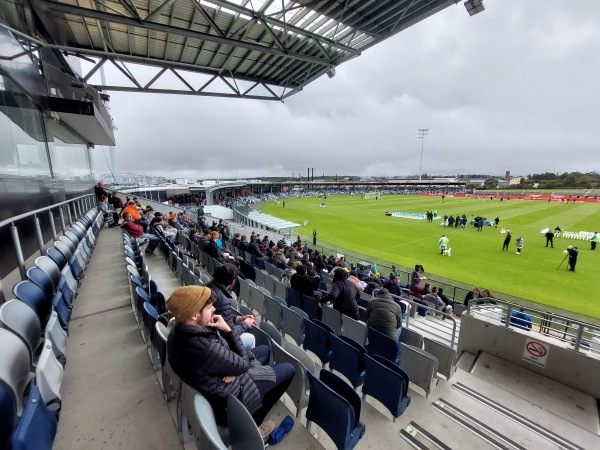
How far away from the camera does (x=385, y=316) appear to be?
399 centimetres

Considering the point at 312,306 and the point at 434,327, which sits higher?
the point at 312,306

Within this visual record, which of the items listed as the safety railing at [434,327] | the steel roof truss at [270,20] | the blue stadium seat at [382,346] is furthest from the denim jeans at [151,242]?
the safety railing at [434,327]

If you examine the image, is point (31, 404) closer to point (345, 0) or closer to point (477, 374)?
point (477, 374)

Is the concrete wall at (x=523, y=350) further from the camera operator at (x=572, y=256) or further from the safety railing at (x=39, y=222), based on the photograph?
the camera operator at (x=572, y=256)

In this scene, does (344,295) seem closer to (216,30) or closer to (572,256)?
(216,30)

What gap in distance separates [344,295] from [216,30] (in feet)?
20.5

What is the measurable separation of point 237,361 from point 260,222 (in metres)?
20.5

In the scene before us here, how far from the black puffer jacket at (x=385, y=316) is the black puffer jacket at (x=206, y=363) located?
260 centimetres

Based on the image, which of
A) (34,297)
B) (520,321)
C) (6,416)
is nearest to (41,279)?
(34,297)

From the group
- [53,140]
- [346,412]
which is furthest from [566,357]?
[53,140]

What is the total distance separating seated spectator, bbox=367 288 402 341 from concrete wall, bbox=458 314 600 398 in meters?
2.55

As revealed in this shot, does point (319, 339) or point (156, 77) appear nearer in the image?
point (319, 339)

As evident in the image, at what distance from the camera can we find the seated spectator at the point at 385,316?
12.9 feet

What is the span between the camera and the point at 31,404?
55.4 inches
